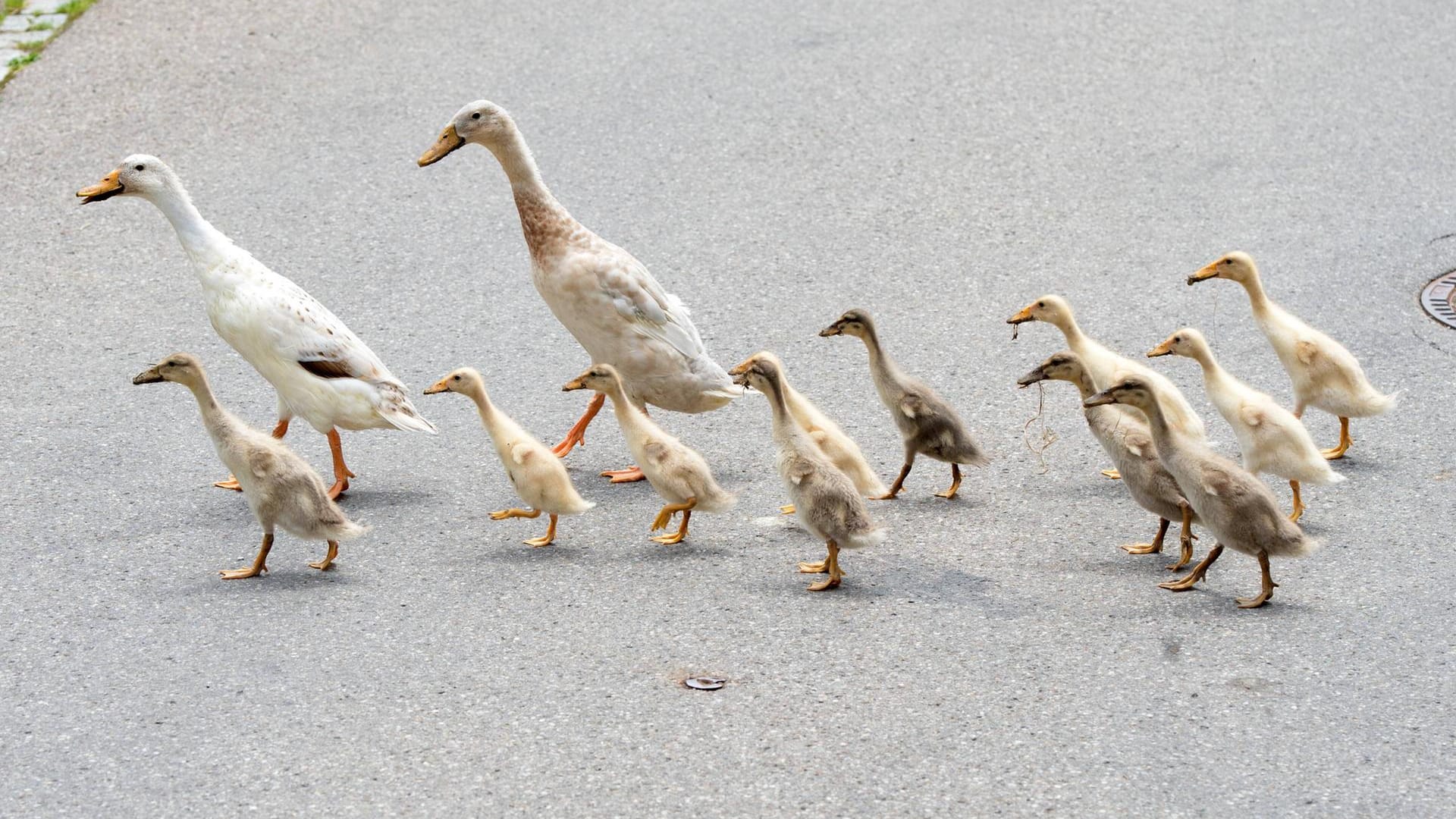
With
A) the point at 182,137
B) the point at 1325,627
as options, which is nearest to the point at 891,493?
the point at 1325,627

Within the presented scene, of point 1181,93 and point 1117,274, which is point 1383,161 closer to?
point 1181,93

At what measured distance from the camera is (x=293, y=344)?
7273 millimetres

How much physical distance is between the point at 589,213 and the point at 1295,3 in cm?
609

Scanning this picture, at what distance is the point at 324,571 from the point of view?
674cm

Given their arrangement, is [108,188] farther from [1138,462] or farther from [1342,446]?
[1342,446]

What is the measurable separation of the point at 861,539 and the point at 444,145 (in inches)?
120

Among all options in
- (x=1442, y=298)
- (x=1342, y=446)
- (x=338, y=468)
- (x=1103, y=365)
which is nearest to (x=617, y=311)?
(x=338, y=468)

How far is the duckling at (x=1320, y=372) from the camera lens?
7.31m

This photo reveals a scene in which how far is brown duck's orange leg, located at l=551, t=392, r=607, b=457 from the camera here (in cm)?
771

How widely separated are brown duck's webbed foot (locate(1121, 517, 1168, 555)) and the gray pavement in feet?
0.36

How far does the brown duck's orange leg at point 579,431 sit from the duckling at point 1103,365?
1.93 metres

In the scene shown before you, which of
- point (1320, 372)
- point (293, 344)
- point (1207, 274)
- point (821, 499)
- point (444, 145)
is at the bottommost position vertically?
point (821, 499)

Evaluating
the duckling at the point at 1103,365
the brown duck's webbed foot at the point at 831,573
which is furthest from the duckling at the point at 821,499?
the duckling at the point at 1103,365

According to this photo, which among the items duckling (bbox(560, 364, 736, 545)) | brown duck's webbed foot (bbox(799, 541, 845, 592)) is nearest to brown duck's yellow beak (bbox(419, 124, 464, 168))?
duckling (bbox(560, 364, 736, 545))
